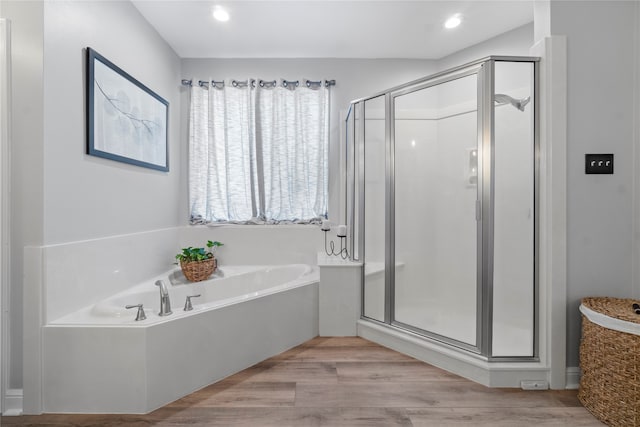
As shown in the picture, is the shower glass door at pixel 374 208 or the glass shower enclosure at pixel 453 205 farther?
the shower glass door at pixel 374 208

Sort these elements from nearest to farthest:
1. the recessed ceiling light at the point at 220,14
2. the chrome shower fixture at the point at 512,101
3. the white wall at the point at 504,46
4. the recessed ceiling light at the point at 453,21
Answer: the chrome shower fixture at the point at 512,101 → the recessed ceiling light at the point at 220,14 → the recessed ceiling light at the point at 453,21 → the white wall at the point at 504,46

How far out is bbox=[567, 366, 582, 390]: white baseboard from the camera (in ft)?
5.97

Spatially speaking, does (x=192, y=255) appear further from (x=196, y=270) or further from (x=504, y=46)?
(x=504, y=46)

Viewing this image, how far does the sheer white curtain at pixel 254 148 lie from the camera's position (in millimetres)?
3152

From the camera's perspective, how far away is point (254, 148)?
315 cm

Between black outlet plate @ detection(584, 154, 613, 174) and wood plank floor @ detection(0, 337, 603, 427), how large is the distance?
4.17 feet

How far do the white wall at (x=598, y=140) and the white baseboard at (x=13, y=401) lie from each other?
117 inches

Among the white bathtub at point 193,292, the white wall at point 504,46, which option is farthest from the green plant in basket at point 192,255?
the white wall at point 504,46

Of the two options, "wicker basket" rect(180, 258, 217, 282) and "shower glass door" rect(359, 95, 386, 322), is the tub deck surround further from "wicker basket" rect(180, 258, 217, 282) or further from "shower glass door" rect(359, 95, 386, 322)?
"wicker basket" rect(180, 258, 217, 282)

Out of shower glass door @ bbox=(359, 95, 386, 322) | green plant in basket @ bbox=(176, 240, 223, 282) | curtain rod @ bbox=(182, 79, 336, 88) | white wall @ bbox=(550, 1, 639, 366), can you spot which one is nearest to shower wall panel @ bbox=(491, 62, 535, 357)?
Result: white wall @ bbox=(550, 1, 639, 366)

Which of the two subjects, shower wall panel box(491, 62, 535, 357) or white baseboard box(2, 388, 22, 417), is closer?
white baseboard box(2, 388, 22, 417)

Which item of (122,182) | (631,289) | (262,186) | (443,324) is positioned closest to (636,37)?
(631,289)

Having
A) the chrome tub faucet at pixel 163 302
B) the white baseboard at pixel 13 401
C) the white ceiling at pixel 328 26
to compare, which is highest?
the white ceiling at pixel 328 26

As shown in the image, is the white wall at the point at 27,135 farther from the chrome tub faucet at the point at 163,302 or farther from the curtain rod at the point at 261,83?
the curtain rod at the point at 261,83
